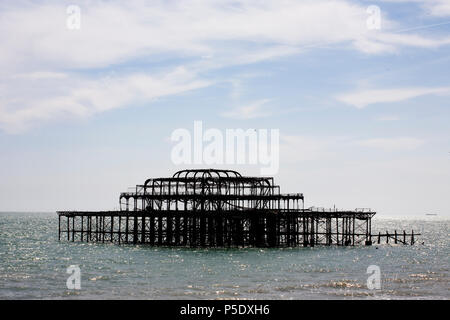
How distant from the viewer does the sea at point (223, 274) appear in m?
42.3

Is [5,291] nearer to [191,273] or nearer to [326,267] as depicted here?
[191,273]

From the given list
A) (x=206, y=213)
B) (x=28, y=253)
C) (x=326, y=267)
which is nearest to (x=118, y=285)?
(x=326, y=267)

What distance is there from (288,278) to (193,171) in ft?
99.6

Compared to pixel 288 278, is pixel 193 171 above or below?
above

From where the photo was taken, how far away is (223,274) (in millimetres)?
51188

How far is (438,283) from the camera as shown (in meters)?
49.1

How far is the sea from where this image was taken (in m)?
42.3

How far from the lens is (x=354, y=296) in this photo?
41.4m
